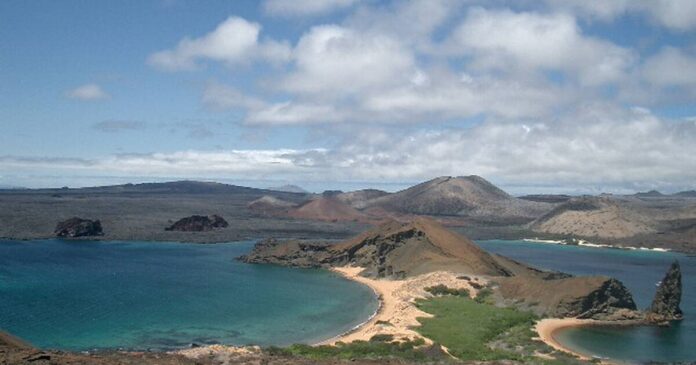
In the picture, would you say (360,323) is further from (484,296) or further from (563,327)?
(563,327)

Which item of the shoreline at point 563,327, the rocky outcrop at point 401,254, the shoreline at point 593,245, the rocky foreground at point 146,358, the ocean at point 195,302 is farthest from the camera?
the shoreline at point 593,245

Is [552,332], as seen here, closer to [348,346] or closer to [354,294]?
[348,346]

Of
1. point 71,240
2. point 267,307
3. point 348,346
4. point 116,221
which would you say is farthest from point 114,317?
point 116,221

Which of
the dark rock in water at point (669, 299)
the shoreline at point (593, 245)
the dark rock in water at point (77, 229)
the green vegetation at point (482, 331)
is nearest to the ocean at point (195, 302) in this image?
the dark rock in water at point (669, 299)

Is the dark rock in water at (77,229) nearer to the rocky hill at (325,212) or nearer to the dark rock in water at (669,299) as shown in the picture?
the rocky hill at (325,212)

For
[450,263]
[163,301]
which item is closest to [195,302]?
[163,301]

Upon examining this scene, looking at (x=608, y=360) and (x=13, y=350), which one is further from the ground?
(x=13, y=350)

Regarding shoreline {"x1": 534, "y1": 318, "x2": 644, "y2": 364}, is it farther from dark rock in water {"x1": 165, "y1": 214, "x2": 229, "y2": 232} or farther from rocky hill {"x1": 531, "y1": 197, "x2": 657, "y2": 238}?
rocky hill {"x1": 531, "y1": 197, "x2": 657, "y2": 238}
